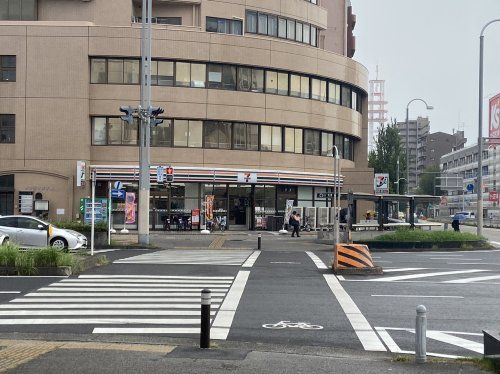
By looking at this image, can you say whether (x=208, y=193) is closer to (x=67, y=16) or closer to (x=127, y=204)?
(x=127, y=204)

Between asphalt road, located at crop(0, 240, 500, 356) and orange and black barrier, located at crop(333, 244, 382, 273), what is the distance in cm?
56

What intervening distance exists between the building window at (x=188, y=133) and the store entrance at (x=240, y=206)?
431cm

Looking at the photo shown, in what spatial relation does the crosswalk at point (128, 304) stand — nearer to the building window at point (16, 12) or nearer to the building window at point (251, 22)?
the building window at point (16, 12)

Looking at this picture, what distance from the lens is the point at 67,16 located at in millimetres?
47219

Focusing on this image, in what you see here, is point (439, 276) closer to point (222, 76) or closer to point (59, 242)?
point (59, 242)

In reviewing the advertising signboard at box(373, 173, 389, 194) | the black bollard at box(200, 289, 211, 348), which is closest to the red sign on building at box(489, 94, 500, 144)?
the advertising signboard at box(373, 173, 389, 194)

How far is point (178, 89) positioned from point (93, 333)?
36177 millimetres

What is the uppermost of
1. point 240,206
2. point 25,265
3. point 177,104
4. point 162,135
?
point 177,104

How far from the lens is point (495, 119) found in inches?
1673

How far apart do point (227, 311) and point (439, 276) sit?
9.90 m

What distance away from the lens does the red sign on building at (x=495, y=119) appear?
1654 inches

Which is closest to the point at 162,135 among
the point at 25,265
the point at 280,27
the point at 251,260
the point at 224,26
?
the point at 224,26

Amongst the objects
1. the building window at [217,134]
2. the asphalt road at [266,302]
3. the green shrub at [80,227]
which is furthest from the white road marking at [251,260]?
the building window at [217,134]

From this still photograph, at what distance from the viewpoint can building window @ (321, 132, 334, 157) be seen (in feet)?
171
